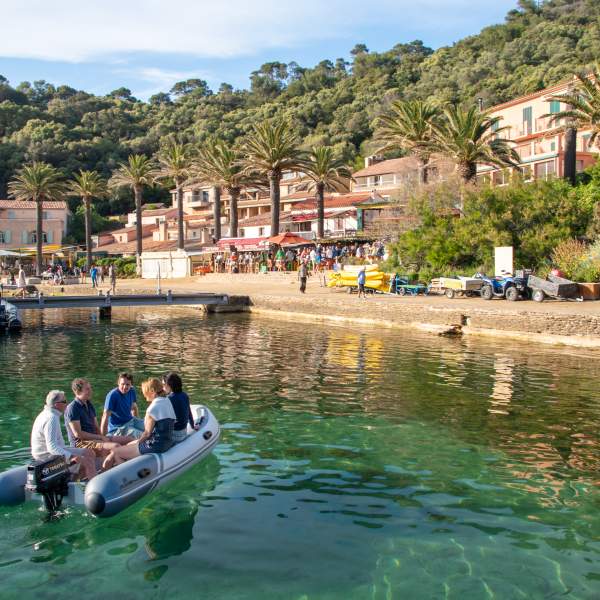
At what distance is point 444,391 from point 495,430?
400 centimetres

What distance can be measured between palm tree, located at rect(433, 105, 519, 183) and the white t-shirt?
34.9 meters

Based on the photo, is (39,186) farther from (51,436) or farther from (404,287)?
(51,436)

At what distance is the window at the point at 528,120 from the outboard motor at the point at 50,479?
59.5 m

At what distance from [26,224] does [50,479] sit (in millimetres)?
92101

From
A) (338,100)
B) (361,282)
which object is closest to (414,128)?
(361,282)

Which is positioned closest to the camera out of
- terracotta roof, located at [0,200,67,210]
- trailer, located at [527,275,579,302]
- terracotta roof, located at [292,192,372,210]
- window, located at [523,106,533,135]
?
trailer, located at [527,275,579,302]

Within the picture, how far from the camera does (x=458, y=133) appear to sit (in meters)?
42.2

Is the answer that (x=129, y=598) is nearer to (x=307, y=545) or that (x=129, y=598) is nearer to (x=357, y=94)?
(x=307, y=545)

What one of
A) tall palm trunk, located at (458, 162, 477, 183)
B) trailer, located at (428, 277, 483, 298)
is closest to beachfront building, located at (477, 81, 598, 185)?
tall palm trunk, located at (458, 162, 477, 183)

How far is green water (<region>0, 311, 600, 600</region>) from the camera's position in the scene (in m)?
8.17

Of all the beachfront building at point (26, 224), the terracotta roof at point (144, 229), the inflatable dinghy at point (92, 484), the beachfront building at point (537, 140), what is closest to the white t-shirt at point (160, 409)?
the inflatable dinghy at point (92, 484)

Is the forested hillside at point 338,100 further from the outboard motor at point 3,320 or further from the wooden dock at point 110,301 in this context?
the outboard motor at point 3,320

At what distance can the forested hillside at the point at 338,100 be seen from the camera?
105500 millimetres

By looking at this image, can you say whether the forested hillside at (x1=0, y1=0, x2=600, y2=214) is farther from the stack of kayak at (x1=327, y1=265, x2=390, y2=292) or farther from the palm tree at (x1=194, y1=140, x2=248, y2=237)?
the stack of kayak at (x1=327, y1=265, x2=390, y2=292)
